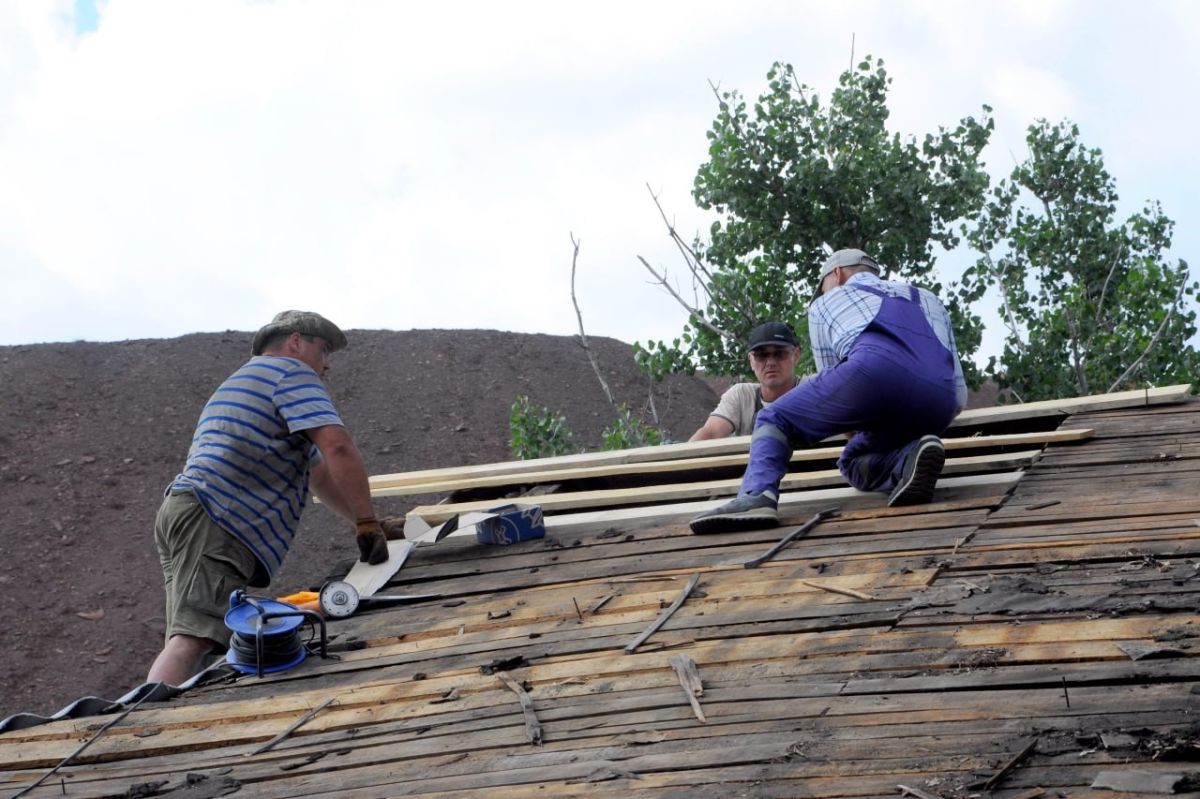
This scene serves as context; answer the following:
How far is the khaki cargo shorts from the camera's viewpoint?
4.59 meters

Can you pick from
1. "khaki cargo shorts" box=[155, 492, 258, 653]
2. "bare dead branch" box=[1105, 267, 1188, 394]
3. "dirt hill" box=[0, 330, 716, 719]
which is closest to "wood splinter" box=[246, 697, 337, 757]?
"khaki cargo shorts" box=[155, 492, 258, 653]

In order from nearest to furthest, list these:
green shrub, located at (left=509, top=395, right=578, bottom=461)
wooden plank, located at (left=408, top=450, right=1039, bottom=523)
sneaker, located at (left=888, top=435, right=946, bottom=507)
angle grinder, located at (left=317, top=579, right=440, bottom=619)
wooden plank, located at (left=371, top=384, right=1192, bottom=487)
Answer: angle grinder, located at (left=317, top=579, right=440, bottom=619), sneaker, located at (left=888, top=435, right=946, bottom=507), wooden plank, located at (left=408, top=450, right=1039, bottom=523), wooden plank, located at (left=371, top=384, right=1192, bottom=487), green shrub, located at (left=509, top=395, right=578, bottom=461)

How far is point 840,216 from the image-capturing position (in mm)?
10539

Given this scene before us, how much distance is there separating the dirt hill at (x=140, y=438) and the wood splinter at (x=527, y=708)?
11.1 metres

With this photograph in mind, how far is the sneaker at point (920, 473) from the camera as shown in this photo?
174 inches

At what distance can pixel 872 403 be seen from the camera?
4.53 metres

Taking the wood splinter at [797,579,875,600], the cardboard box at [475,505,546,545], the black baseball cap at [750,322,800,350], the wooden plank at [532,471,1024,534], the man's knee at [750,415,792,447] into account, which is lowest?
the wood splinter at [797,579,875,600]

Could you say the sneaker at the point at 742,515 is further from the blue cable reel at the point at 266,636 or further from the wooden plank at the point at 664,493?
the blue cable reel at the point at 266,636

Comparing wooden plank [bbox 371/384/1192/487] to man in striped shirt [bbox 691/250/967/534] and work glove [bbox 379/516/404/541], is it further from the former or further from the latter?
man in striped shirt [bbox 691/250/967/534]

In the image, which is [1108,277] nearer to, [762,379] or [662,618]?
[762,379]

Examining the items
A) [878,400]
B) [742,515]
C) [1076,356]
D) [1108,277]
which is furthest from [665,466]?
[1108,277]

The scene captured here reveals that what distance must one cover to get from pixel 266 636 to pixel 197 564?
1.10 m

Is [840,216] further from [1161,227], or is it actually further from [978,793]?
[978,793]

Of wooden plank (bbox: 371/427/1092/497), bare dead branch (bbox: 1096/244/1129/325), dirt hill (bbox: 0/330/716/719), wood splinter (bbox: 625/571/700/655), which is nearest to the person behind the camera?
wood splinter (bbox: 625/571/700/655)
